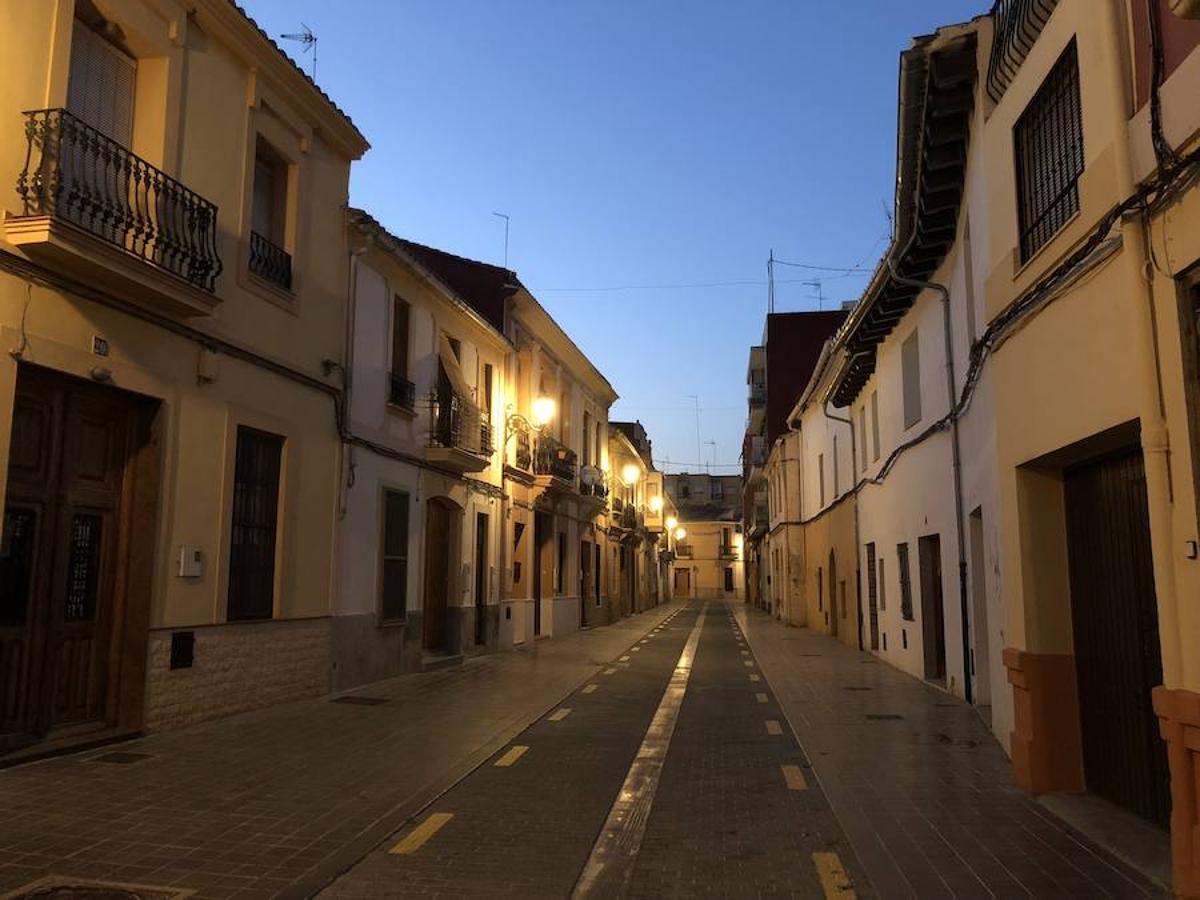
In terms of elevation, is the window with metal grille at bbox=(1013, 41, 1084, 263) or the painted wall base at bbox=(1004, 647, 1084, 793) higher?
the window with metal grille at bbox=(1013, 41, 1084, 263)

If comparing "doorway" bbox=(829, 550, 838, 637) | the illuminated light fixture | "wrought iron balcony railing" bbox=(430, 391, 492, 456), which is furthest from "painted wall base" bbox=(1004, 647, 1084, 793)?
"doorway" bbox=(829, 550, 838, 637)

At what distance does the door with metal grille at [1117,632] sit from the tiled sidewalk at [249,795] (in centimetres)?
492

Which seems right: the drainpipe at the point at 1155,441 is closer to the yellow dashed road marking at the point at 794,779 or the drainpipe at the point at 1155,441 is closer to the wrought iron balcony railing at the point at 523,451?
the yellow dashed road marking at the point at 794,779

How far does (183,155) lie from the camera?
9.37 meters

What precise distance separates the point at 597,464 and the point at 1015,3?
80.4 ft

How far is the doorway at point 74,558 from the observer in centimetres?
761

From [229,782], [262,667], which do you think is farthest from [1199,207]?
[262,667]

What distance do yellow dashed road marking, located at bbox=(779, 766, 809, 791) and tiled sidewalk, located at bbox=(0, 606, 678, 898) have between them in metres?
2.73

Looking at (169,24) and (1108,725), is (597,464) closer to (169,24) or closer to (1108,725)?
(169,24)

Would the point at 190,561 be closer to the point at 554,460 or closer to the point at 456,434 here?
the point at 456,434

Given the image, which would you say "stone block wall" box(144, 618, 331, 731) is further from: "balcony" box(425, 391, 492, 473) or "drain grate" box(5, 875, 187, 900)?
"balcony" box(425, 391, 492, 473)

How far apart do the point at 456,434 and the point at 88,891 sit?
1187 centimetres

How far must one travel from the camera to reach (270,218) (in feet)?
37.6

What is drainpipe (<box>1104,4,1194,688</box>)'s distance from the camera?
4.79 meters
